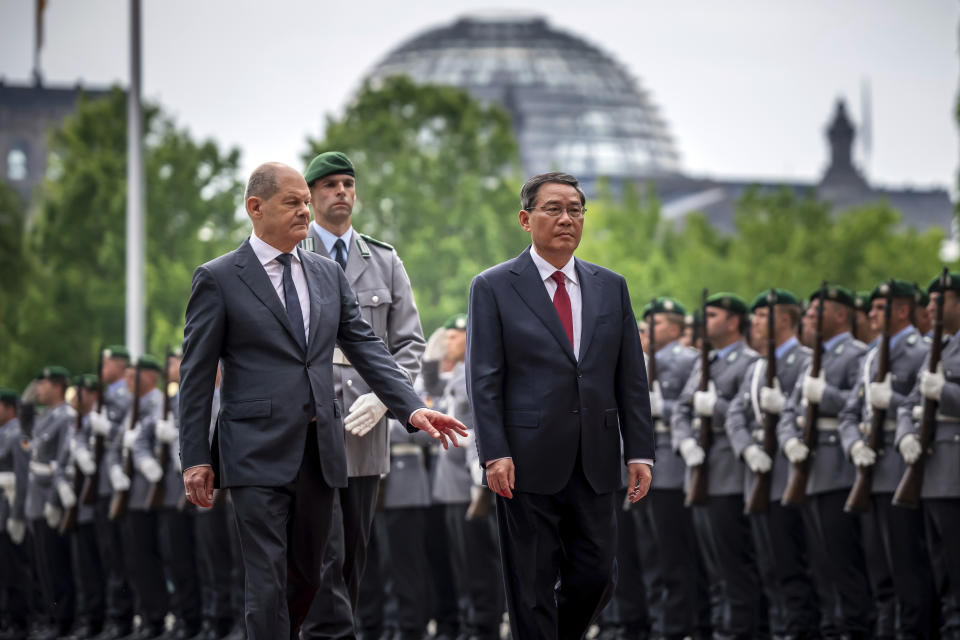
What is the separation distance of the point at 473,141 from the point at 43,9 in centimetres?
1739

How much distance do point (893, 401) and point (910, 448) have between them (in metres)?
0.46

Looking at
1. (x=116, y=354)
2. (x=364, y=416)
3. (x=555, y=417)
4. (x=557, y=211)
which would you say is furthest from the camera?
(x=116, y=354)

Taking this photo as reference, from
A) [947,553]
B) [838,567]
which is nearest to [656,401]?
[838,567]

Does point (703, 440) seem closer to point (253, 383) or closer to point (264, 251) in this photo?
point (264, 251)

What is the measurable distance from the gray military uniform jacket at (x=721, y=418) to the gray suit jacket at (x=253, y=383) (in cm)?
442

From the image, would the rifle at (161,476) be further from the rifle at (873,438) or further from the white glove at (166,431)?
the rifle at (873,438)

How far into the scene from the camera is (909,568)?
33.3 feet

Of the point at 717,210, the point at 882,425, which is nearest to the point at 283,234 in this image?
the point at 882,425

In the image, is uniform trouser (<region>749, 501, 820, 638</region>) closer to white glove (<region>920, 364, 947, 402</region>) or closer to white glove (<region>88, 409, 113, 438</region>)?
white glove (<region>920, 364, 947, 402</region>)

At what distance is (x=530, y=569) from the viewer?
7359 millimetres

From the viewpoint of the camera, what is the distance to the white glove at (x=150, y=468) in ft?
44.7

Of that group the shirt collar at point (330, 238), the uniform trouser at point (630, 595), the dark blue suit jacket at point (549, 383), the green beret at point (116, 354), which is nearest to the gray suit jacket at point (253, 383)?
the dark blue suit jacket at point (549, 383)

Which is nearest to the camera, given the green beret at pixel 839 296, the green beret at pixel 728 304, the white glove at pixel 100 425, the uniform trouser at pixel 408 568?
the green beret at pixel 839 296

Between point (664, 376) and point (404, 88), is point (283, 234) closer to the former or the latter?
point (664, 376)
